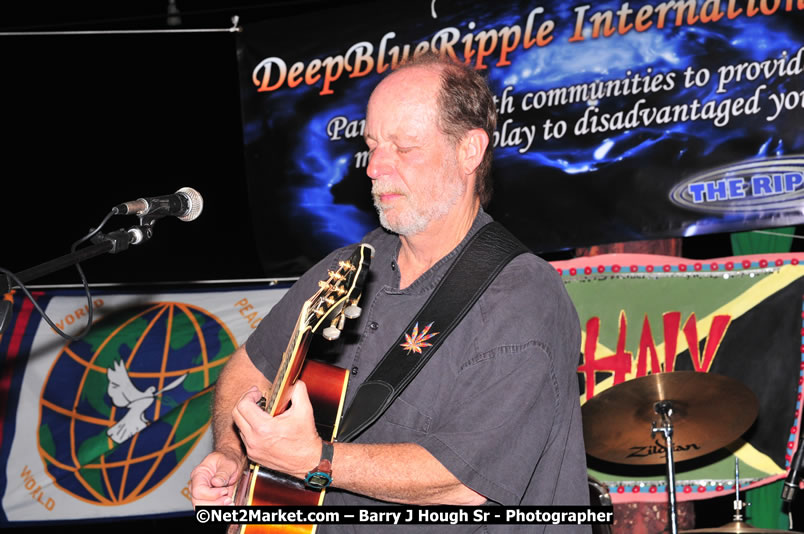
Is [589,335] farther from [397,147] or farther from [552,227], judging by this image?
[397,147]

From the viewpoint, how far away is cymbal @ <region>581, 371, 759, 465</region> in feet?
13.5

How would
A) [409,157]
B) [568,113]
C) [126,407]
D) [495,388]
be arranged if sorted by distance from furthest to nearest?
[126,407] → [568,113] → [409,157] → [495,388]

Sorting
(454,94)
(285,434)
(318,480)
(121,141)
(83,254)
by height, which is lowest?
(318,480)

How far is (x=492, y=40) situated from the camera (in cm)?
525

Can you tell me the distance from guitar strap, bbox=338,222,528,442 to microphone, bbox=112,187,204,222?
0.74m

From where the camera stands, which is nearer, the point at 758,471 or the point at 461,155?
the point at 461,155

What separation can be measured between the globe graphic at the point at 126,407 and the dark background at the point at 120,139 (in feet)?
2.40

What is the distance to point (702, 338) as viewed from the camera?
5.01 meters

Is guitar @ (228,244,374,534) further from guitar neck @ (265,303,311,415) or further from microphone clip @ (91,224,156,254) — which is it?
microphone clip @ (91,224,156,254)

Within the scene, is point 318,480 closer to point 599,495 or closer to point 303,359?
point 303,359

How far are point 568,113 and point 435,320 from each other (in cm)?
279

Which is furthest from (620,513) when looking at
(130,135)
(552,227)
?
(130,135)

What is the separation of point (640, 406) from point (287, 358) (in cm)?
220

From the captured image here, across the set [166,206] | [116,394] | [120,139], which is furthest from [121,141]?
[166,206]
